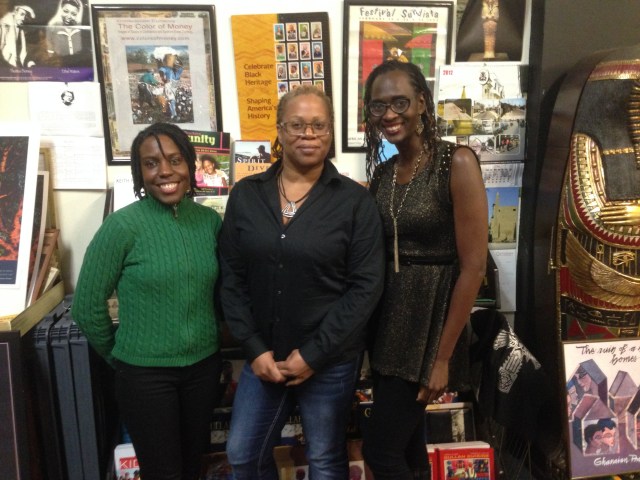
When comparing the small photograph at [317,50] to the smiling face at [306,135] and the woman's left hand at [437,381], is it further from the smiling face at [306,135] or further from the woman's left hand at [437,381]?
the woman's left hand at [437,381]

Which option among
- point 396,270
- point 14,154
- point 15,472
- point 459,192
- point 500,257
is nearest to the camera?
point 459,192

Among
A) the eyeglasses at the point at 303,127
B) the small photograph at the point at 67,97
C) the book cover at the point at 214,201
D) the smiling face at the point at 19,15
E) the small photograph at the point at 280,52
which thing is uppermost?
the smiling face at the point at 19,15

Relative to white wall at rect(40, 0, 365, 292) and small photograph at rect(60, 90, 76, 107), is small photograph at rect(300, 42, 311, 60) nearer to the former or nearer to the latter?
white wall at rect(40, 0, 365, 292)

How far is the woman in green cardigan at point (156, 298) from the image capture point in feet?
3.53

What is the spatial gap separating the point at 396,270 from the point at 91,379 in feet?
3.20

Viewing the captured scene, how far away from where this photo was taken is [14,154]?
4.61ft

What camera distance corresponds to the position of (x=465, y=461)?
154 cm

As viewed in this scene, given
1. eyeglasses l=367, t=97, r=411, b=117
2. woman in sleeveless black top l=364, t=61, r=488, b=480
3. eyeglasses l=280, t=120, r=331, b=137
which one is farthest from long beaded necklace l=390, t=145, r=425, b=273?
eyeglasses l=280, t=120, r=331, b=137

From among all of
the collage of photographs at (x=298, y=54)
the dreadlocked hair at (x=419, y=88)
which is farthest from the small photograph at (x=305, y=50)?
the dreadlocked hair at (x=419, y=88)

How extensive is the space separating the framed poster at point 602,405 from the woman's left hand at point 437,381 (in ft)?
1.99

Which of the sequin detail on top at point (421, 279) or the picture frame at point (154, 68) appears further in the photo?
the picture frame at point (154, 68)

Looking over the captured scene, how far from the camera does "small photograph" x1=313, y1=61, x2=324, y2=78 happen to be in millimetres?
1631

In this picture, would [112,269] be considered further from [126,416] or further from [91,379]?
[91,379]

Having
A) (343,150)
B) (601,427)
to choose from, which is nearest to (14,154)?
A: (343,150)
